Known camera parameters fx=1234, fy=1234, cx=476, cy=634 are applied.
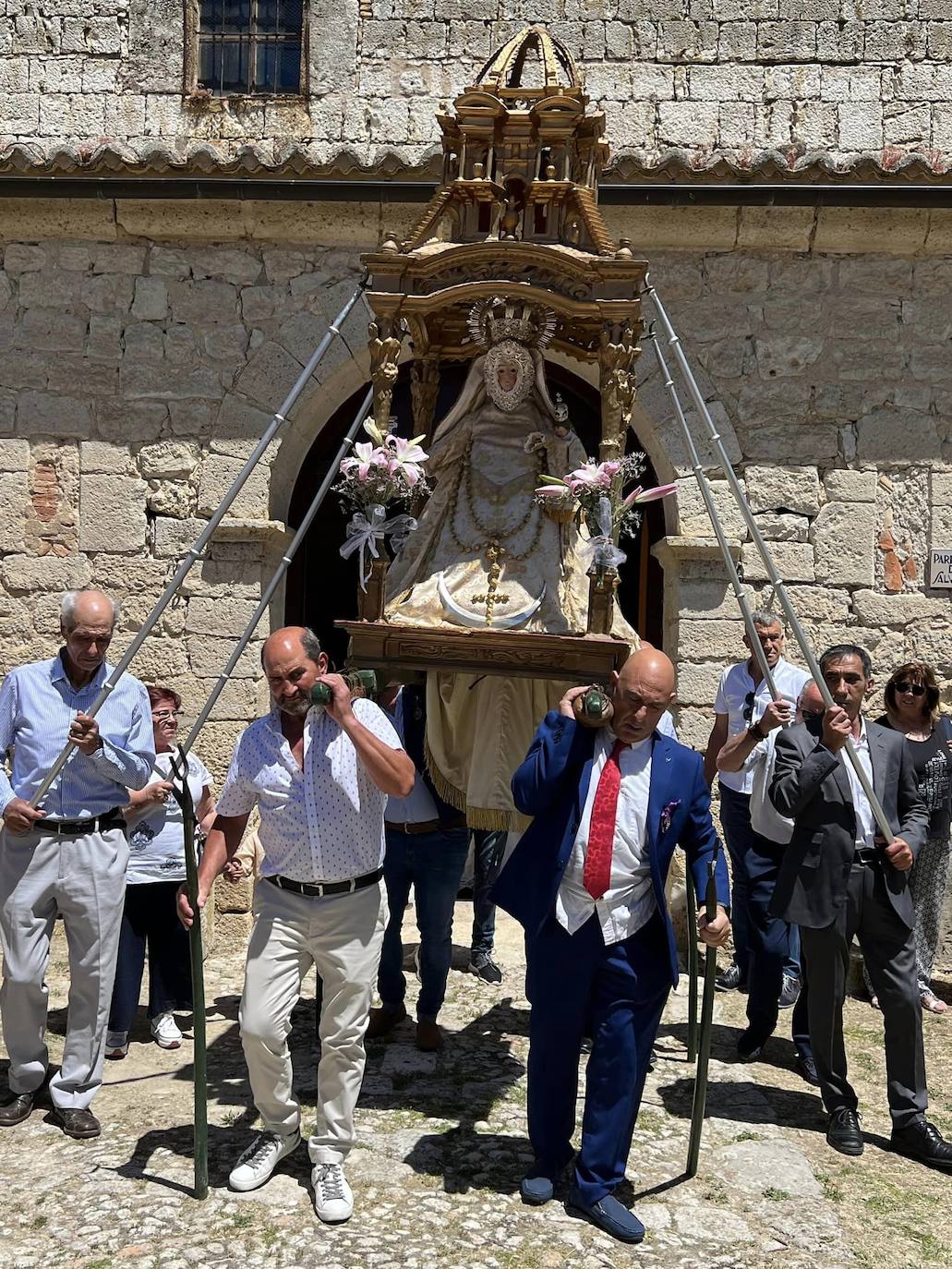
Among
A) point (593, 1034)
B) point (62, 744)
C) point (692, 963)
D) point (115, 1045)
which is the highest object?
point (62, 744)

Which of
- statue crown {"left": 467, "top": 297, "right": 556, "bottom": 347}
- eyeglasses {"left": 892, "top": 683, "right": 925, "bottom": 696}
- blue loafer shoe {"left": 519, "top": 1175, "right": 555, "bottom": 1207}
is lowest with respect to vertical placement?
blue loafer shoe {"left": 519, "top": 1175, "right": 555, "bottom": 1207}

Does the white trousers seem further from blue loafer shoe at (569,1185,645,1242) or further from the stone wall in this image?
the stone wall

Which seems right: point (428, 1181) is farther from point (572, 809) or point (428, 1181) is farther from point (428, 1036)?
point (572, 809)

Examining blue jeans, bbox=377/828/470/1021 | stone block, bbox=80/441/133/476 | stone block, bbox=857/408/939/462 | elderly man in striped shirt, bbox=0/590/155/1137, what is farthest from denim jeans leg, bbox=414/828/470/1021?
stone block, bbox=857/408/939/462

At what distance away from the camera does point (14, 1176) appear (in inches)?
158

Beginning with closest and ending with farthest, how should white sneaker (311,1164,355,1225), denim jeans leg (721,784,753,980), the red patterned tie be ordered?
white sneaker (311,1164,355,1225)
the red patterned tie
denim jeans leg (721,784,753,980)

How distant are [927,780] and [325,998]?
2965mm

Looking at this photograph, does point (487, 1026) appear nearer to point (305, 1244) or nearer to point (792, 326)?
point (305, 1244)

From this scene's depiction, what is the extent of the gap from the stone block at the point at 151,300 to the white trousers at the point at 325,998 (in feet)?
15.0

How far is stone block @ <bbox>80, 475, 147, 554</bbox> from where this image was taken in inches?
294

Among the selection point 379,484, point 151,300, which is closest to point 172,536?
point 151,300

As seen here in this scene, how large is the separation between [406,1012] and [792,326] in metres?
4.51

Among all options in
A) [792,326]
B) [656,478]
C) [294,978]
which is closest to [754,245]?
[792,326]

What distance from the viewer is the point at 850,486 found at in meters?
7.29
